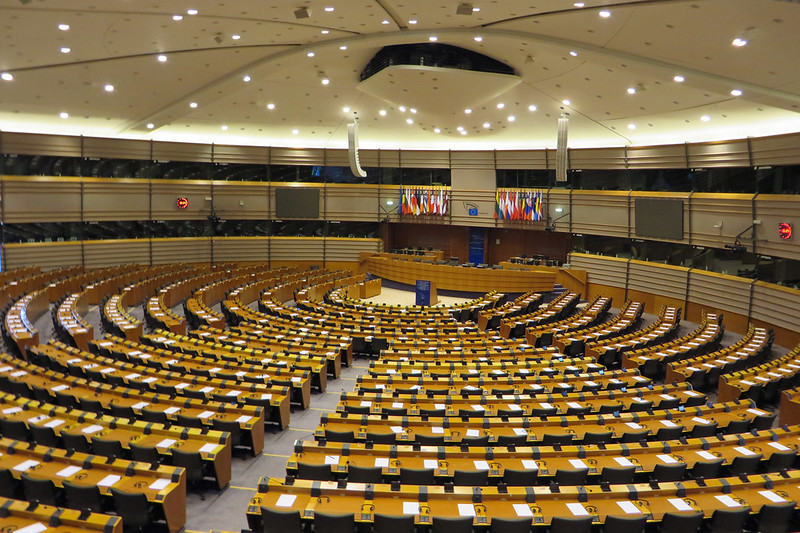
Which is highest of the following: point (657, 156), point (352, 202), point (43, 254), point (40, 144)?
point (40, 144)

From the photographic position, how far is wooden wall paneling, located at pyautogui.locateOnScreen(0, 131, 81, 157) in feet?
78.0

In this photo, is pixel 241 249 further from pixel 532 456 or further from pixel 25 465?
pixel 532 456

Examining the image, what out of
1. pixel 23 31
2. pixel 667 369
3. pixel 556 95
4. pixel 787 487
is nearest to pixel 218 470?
pixel 787 487

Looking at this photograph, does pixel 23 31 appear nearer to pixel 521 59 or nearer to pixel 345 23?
pixel 345 23

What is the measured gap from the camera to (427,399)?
10102 millimetres

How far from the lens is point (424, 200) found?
30172 mm

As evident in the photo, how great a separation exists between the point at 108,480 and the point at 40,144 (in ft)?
75.2

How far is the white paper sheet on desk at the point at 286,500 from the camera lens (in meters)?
6.21

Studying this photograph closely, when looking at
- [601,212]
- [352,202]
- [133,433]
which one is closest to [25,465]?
[133,433]

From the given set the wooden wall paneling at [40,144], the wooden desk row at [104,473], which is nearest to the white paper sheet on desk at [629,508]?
the wooden desk row at [104,473]

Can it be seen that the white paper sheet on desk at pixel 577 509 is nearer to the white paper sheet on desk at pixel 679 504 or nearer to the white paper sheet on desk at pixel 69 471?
the white paper sheet on desk at pixel 679 504

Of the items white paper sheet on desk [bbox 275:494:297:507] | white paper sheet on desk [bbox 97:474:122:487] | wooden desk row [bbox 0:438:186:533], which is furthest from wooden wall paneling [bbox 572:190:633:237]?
white paper sheet on desk [bbox 97:474:122:487]

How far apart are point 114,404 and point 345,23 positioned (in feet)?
34.3

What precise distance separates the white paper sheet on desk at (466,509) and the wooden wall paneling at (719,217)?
18.3m
